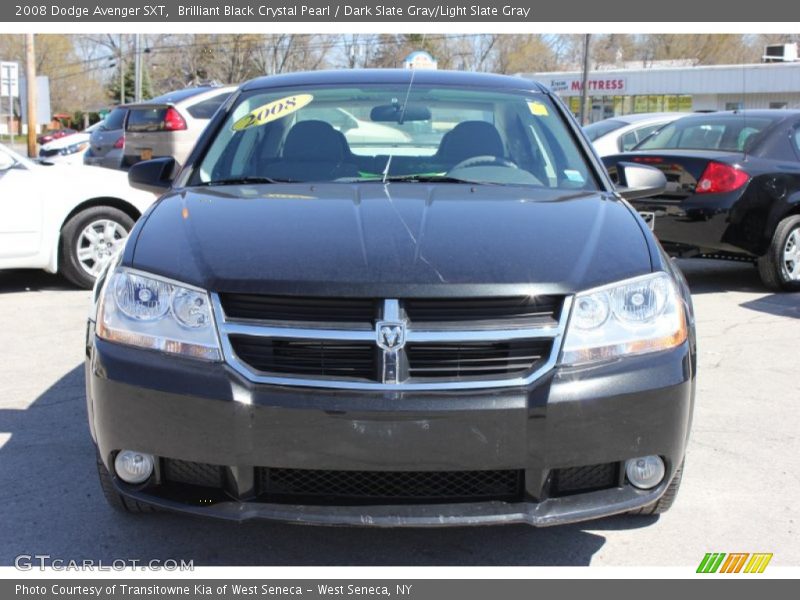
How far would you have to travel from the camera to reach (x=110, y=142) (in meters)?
14.6

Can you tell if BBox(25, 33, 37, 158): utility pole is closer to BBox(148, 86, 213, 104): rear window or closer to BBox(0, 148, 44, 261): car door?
BBox(148, 86, 213, 104): rear window

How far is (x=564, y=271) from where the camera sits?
3.00m

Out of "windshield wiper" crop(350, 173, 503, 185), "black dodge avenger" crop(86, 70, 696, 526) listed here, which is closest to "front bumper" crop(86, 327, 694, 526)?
"black dodge avenger" crop(86, 70, 696, 526)

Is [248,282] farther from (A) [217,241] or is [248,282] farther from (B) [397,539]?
(B) [397,539]

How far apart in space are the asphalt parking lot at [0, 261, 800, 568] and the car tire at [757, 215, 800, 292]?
9.37 feet

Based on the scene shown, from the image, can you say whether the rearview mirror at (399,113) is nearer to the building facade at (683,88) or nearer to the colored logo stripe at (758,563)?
the colored logo stripe at (758,563)

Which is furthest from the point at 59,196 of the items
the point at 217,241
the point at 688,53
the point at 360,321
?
the point at 688,53

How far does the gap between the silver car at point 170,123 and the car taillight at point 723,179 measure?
619 centimetres

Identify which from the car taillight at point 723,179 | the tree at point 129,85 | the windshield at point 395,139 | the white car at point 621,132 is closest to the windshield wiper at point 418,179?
the windshield at point 395,139

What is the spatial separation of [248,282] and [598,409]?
1059 mm

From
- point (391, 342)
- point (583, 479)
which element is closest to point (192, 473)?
point (391, 342)

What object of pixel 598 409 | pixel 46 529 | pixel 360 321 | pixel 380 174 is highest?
pixel 380 174

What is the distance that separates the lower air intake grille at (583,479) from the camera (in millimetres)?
2953

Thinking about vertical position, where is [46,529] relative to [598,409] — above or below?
below
